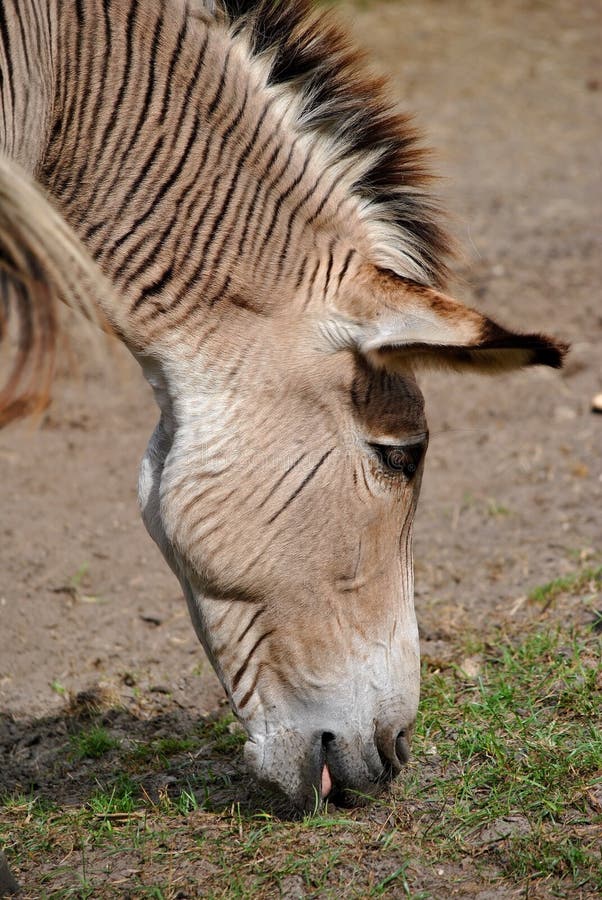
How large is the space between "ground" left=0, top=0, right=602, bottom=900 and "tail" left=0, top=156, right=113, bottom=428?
138mm

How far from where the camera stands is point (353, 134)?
3074 mm

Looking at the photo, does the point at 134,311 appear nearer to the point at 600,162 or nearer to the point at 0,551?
the point at 0,551

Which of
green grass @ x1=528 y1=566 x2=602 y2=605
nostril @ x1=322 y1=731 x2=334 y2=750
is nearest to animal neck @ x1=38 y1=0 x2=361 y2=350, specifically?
nostril @ x1=322 y1=731 x2=334 y2=750

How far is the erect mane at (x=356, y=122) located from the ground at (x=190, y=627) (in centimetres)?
16

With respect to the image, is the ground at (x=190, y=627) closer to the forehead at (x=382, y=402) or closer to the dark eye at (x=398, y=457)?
the forehead at (x=382, y=402)

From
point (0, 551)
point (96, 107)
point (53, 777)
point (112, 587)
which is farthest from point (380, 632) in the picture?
point (0, 551)

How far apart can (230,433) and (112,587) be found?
2.16 meters

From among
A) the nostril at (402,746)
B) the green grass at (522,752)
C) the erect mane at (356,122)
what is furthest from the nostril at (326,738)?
the erect mane at (356,122)

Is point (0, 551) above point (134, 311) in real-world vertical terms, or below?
below

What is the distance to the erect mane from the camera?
10.00 ft

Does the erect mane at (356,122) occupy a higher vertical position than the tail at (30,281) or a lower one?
higher

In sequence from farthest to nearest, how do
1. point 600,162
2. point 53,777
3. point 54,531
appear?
point 600,162 → point 54,531 → point 53,777

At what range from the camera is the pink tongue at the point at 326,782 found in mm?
3014

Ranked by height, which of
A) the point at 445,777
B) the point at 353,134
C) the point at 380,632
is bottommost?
the point at 445,777
